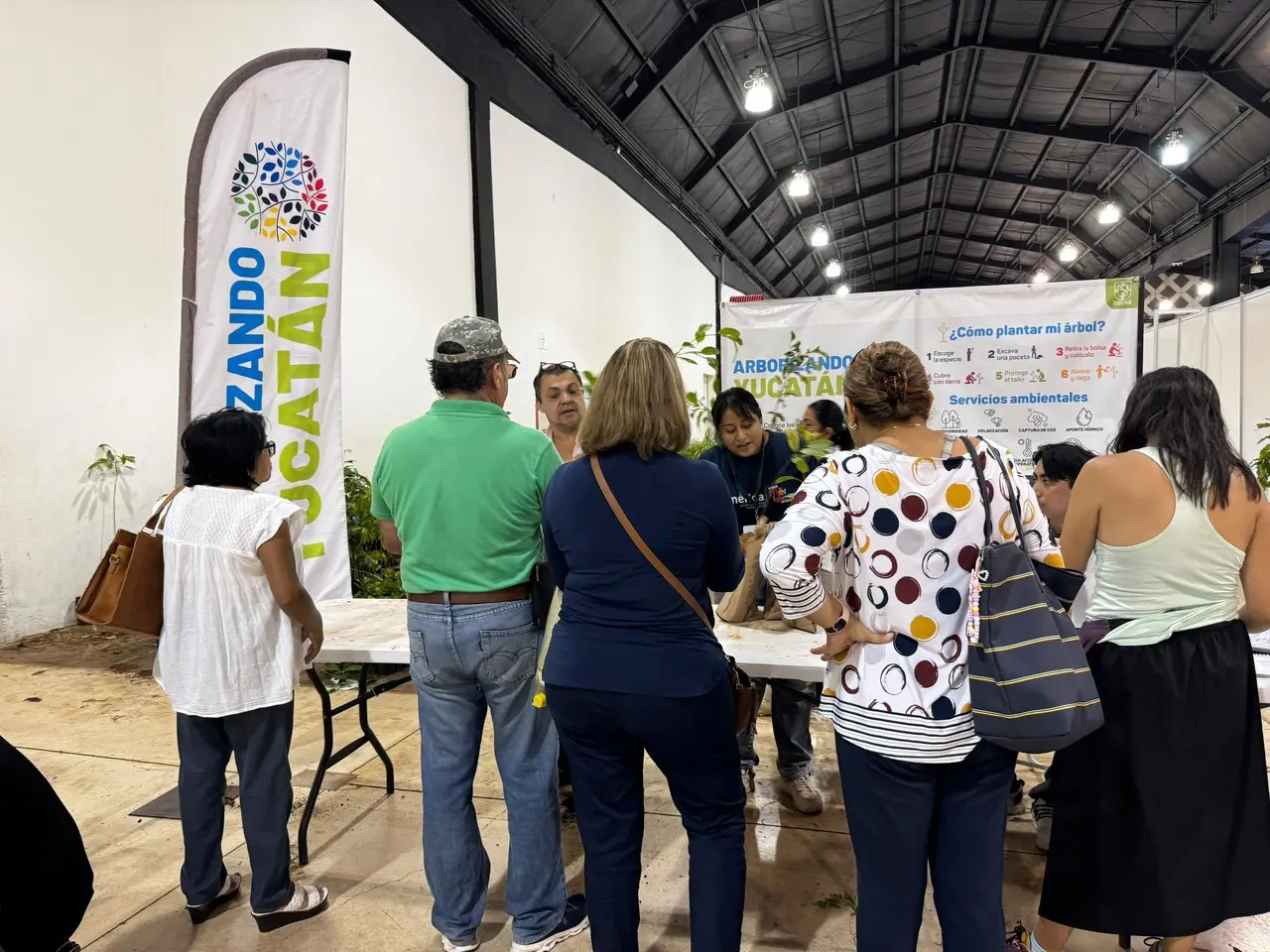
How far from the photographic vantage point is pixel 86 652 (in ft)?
14.5

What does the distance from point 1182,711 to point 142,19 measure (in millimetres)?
A: 6162

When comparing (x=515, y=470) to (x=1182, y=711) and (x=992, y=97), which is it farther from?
(x=992, y=97)

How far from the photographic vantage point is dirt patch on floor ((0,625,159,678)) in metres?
4.18

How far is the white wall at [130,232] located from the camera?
169 inches

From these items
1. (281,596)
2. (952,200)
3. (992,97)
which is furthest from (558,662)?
(952,200)

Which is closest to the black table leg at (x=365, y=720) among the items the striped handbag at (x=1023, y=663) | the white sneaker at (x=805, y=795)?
the white sneaker at (x=805, y=795)

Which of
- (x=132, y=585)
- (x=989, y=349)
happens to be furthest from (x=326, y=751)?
(x=989, y=349)

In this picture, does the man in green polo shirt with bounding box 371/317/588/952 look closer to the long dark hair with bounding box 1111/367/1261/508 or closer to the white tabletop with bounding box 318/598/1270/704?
the white tabletop with bounding box 318/598/1270/704

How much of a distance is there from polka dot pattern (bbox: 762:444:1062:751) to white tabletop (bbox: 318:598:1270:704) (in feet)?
1.87

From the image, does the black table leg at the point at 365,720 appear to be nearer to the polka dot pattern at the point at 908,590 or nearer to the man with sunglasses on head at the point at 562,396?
the man with sunglasses on head at the point at 562,396

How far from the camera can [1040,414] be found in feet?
14.3

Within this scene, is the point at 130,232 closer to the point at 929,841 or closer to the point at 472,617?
the point at 472,617

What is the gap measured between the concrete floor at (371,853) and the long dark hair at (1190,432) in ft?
3.89

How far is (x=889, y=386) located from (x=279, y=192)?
2390 millimetres
